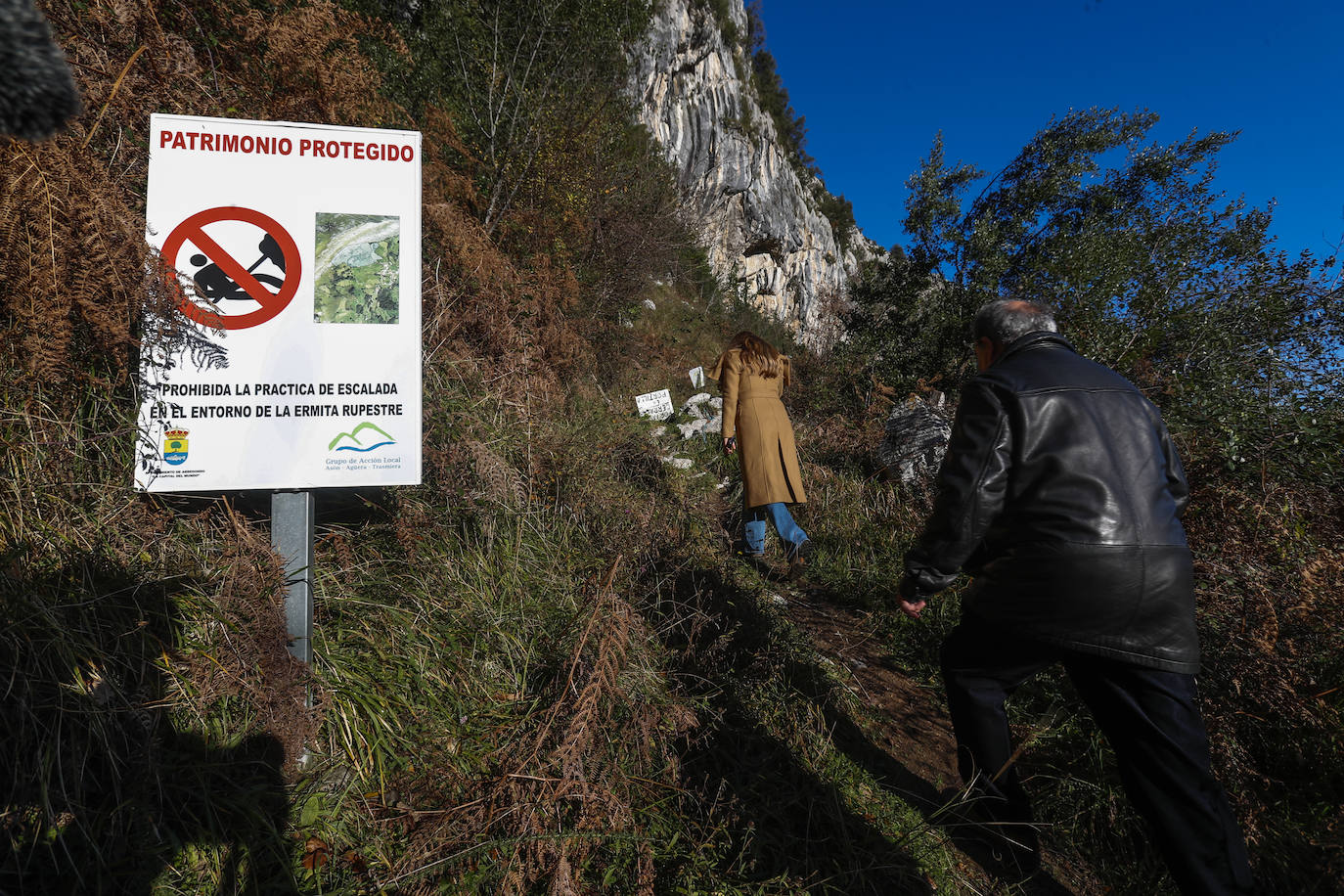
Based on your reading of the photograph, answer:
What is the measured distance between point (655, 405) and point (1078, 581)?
6602 mm

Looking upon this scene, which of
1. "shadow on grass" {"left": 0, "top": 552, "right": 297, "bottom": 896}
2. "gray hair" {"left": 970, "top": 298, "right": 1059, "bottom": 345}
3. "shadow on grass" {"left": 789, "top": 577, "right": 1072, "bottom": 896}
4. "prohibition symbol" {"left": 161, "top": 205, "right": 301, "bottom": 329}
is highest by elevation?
"prohibition symbol" {"left": 161, "top": 205, "right": 301, "bottom": 329}

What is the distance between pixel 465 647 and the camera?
2469 millimetres

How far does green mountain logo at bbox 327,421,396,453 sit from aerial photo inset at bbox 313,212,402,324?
0.41 metres

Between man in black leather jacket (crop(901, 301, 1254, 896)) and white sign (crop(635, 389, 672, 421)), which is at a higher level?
white sign (crop(635, 389, 672, 421))

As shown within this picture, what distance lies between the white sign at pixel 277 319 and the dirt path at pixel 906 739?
8.06 feet

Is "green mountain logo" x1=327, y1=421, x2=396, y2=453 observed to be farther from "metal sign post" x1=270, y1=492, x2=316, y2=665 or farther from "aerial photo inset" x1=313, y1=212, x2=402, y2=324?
"aerial photo inset" x1=313, y1=212, x2=402, y2=324

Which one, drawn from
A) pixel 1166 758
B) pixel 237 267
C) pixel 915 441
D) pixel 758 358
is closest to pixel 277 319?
pixel 237 267

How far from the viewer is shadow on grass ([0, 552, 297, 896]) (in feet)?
5.11

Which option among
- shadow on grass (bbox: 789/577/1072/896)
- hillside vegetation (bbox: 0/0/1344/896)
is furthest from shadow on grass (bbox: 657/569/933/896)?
shadow on grass (bbox: 789/577/1072/896)

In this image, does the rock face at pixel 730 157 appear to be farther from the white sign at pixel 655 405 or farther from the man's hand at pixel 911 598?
the man's hand at pixel 911 598

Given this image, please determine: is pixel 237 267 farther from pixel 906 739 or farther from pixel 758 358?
pixel 758 358

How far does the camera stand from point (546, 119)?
744 centimetres

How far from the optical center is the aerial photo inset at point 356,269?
2068 millimetres

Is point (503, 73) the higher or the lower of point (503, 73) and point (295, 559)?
the higher
